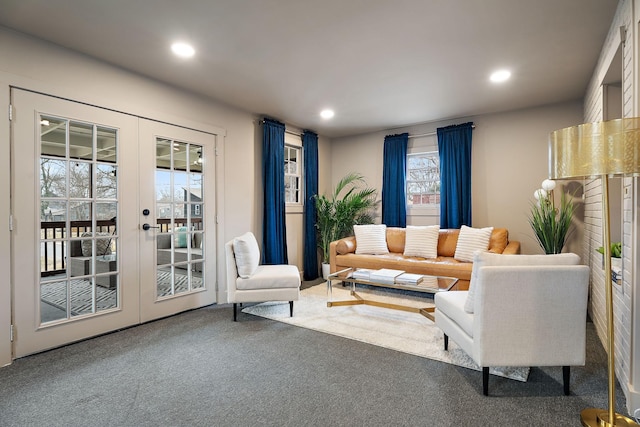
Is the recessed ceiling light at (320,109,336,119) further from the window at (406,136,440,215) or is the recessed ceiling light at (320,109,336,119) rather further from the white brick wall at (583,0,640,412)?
the white brick wall at (583,0,640,412)

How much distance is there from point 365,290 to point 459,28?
320cm

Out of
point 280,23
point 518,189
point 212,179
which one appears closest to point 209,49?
point 280,23

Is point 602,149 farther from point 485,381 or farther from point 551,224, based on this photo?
point 551,224

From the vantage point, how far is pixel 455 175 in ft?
15.1

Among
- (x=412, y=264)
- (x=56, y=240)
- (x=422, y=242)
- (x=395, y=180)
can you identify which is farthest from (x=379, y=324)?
(x=56, y=240)

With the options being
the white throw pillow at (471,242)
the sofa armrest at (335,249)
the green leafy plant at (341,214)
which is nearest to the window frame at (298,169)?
the green leafy plant at (341,214)

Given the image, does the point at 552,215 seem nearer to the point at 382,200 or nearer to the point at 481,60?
the point at 481,60

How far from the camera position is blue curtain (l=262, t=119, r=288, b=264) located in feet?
14.6

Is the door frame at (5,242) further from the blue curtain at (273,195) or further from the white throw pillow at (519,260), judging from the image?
the white throw pillow at (519,260)

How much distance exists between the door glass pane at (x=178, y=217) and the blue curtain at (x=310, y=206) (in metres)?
1.89

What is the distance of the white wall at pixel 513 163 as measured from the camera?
4.11 m

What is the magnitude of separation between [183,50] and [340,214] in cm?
318

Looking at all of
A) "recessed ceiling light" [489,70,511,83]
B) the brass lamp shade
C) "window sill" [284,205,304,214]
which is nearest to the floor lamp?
the brass lamp shade

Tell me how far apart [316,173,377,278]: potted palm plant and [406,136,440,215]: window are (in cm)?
66
